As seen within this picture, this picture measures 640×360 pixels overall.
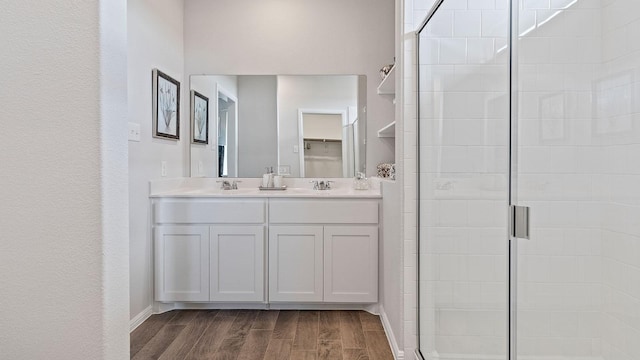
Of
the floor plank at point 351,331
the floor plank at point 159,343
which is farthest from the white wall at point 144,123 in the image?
the floor plank at point 351,331

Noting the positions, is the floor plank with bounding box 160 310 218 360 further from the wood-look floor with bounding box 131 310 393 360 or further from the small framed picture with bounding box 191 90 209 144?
the small framed picture with bounding box 191 90 209 144

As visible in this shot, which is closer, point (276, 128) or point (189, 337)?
point (189, 337)

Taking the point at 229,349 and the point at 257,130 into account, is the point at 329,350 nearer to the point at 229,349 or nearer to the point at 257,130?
the point at 229,349

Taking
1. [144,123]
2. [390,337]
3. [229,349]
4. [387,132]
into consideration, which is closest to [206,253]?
[229,349]

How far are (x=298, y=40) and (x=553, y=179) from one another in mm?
2550

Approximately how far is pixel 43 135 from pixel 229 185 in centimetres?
217

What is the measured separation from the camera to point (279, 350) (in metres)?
2.26

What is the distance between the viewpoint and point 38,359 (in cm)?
116

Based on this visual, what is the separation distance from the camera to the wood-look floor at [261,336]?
7.27ft

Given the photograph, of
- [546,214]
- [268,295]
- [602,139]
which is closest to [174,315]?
[268,295]

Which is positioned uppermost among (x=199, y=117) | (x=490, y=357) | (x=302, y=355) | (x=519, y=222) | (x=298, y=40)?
(x=298, y=40)

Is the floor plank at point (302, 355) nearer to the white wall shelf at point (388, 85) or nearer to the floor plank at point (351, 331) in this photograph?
the floor plank at point (351, 331)

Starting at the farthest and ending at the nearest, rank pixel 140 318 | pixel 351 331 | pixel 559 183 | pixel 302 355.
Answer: pixel 140 318, pixel 351 331, pixel 302 355, pixel 559 183

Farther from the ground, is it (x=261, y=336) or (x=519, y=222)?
(x=519, y=222)
